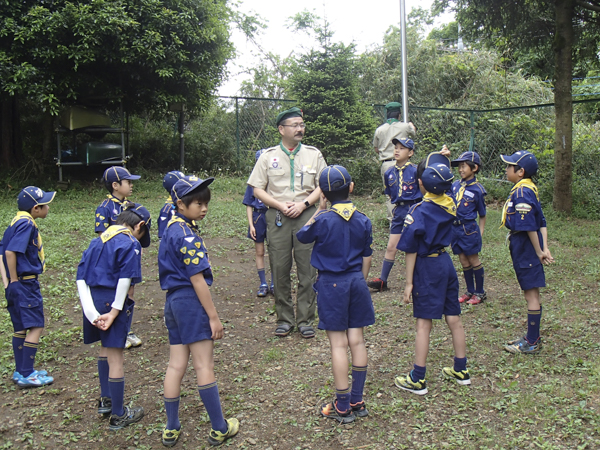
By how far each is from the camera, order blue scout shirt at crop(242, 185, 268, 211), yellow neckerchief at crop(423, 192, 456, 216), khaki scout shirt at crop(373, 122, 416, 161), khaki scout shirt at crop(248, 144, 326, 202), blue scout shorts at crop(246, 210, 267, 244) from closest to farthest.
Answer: yellow neckerchief at crop(423, 192, 456, 216), khaki scout shirt at crop(248, 144, 326, 202), blue scout shirt at crop(242, 185, 268, 211), blue scout shorts at crop(246, 210, 267, 244), khaki scout shirt at crop(373, 122, 416, 161)

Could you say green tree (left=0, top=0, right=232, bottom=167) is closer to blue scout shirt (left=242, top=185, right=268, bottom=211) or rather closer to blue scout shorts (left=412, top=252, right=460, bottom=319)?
blue scout shirt (left=242, top=185, right=268, bottom=211)

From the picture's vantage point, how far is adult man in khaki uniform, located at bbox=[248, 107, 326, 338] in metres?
5.11

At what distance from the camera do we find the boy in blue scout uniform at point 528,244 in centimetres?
452

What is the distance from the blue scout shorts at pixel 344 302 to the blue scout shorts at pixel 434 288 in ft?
1.66

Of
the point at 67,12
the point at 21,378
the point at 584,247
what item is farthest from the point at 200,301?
the point at 67,12

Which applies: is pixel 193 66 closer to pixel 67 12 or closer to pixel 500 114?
pixel 67 12

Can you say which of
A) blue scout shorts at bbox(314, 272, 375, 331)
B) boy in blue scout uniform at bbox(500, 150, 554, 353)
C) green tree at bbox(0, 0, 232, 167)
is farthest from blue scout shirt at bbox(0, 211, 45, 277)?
green tree at bbox(0, 0, 232, 167)

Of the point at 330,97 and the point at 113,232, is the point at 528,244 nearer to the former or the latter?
the point at 113,232

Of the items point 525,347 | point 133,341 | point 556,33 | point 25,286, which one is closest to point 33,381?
point 25,286

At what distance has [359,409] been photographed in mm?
3662

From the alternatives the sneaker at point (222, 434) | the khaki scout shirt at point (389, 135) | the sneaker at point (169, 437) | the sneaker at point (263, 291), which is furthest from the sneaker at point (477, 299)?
the sneaker at point (169, 437)

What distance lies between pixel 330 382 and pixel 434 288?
1.16 meters

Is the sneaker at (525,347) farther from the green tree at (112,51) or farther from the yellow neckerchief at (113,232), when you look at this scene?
the green tree at (112,51)

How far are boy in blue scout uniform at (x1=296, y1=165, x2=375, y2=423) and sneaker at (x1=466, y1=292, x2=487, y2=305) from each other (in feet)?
8.92
